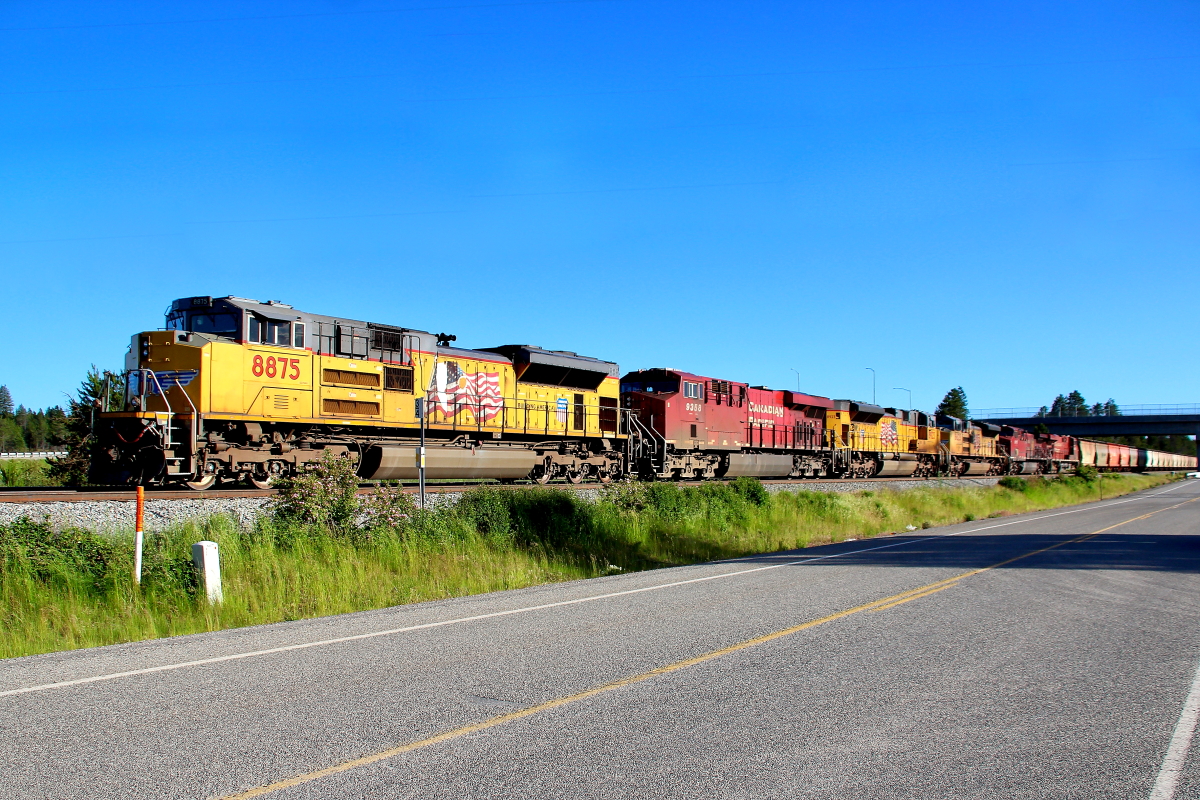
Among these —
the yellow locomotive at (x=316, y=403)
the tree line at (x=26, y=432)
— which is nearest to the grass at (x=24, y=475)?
the yellow locomotive at (x=316, y=403)

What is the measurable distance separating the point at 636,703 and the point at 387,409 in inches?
631

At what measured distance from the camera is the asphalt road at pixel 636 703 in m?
4.17

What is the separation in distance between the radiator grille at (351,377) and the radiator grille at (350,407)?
0.44m

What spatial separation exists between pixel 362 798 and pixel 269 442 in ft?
51.3

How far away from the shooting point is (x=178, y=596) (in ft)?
32.0

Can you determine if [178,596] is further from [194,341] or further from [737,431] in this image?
[737,431]

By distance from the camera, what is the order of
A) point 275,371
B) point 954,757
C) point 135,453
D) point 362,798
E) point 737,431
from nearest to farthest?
point 362,798 → point 954,757 → point 135,453 → point 275,371 → point 737,431

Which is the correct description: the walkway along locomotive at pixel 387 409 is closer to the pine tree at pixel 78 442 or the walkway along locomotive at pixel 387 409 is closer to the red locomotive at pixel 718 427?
the red locomotive at pixel 718 427

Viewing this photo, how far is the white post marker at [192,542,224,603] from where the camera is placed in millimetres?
9656

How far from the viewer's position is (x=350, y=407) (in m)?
19.7

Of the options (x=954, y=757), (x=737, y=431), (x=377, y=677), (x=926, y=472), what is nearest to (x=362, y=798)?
(x=377, y=677)

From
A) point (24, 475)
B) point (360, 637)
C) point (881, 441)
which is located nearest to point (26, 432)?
point (24, 475)

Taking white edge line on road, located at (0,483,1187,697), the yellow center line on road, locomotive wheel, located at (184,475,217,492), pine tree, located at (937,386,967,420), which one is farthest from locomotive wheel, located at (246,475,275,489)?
pine tree, located at (937,386,967,420)

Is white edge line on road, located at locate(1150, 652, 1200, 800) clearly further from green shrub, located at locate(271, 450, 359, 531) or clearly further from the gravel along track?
the gravel along track
